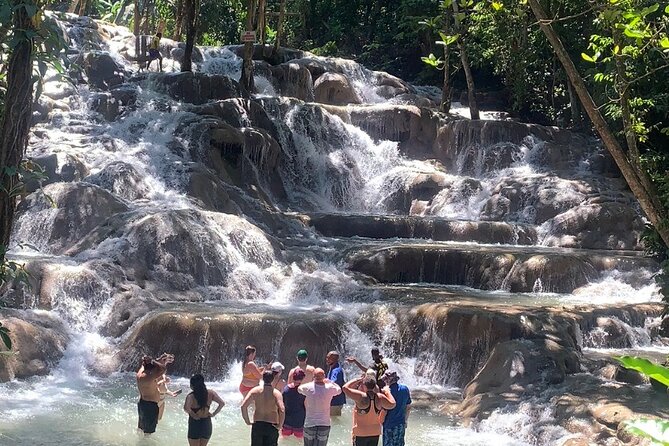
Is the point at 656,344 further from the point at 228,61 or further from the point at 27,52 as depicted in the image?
the point at 228,61

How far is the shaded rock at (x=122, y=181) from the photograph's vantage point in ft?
63.9

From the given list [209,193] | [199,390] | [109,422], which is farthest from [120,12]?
[199,390]

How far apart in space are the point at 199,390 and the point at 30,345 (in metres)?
5.91

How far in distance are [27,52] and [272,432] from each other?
12.6ft

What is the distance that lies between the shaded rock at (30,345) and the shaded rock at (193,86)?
12.4m

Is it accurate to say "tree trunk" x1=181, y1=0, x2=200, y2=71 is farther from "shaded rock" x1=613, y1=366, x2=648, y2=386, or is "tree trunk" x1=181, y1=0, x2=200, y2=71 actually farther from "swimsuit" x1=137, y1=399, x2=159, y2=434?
"swimsuit" x1=137, y1=399, x2=159, y2=434

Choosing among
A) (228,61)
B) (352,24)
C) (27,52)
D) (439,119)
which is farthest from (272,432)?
(352,24)

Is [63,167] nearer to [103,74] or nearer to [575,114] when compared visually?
[103,74]

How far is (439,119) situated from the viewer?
27500 mm

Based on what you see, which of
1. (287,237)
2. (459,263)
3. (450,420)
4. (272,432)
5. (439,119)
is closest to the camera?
(272,432)

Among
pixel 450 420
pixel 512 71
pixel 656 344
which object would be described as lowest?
pixel 450 420

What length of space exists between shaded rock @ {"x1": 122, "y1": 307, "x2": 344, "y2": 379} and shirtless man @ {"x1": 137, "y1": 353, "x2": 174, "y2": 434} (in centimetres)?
407

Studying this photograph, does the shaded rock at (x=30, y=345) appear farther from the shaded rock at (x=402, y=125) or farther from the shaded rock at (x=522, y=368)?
the shaded rock at (x=402, y=125)

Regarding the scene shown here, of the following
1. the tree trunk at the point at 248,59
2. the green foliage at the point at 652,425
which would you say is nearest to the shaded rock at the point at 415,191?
the tree trunk at the point at 248,59
